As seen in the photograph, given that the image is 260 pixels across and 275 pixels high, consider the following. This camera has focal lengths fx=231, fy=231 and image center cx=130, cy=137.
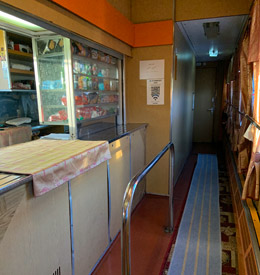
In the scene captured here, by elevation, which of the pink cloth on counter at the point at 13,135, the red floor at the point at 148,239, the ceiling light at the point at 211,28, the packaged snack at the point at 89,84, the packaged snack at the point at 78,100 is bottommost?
the red floor at the point at 148,239

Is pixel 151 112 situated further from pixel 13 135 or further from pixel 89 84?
pixel 13 135

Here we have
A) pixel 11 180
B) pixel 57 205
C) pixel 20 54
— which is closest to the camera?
pixel 11 180

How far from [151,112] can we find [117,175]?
3.92 feet

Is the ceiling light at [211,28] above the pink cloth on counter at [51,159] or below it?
above

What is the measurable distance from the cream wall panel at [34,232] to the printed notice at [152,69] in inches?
80.5

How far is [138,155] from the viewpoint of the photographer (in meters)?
2.85

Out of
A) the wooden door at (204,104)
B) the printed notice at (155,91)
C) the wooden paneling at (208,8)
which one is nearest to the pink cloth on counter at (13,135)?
the printed notice at (155,91)

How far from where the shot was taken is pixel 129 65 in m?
3.09

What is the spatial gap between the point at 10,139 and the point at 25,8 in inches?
44.8

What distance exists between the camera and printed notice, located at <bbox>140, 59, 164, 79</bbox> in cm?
295

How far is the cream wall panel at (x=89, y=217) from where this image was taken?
5.04ft

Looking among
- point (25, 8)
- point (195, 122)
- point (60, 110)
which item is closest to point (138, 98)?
point (60, 110)

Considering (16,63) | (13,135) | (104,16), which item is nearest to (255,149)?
(104,16)

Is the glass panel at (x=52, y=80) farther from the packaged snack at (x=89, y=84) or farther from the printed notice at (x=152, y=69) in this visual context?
the printed notice at (x=152, y=69)
